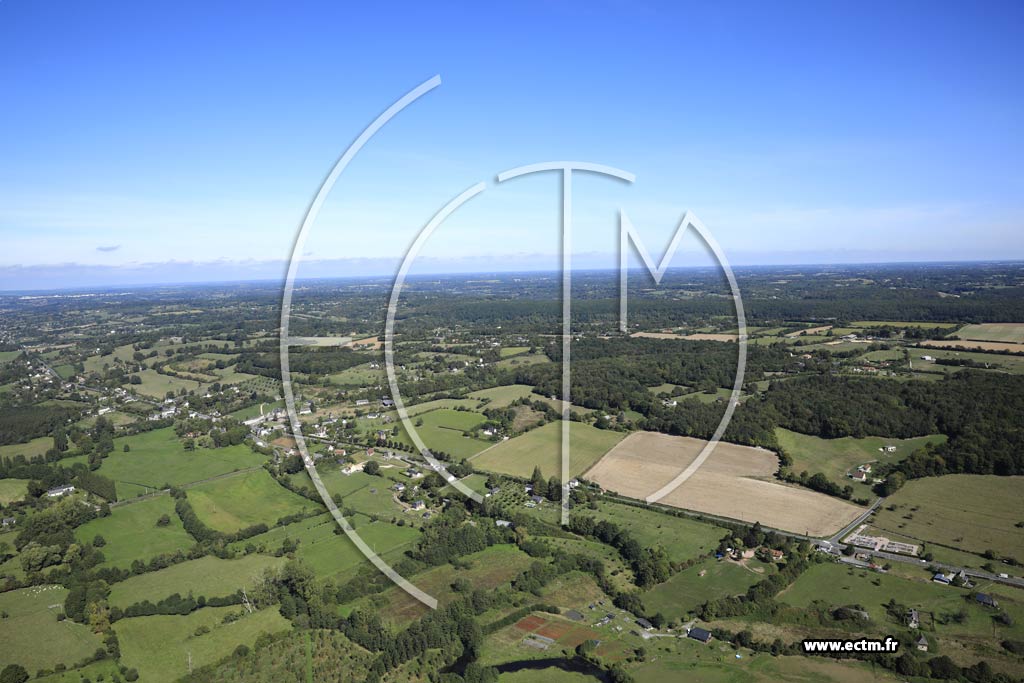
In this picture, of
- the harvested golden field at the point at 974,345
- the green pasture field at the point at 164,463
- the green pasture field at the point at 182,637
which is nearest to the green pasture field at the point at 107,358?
the green pasture field at the point at 164,463

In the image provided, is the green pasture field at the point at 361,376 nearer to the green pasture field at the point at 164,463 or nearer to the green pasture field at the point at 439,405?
the green pasture field at the point at 439,405

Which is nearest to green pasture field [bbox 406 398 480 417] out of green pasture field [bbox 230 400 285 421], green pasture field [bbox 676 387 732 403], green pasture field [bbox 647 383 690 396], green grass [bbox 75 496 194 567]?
green pasture field [bbox 230 400 285 421]

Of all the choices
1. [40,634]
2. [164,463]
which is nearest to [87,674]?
[40,634]

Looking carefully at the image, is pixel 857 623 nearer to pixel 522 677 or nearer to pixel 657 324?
pixel 522 677

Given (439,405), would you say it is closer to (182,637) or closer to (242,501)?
(242,501)

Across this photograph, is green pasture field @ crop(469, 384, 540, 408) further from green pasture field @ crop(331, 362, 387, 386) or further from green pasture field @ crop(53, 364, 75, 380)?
green pasture field @ crop(53, 364, 75, 380)

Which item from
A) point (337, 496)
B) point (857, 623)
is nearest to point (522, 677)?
point (857, 623)

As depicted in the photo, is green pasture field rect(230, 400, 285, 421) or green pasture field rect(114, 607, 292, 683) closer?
green pasture field rect(114, 607, 292, 683)
